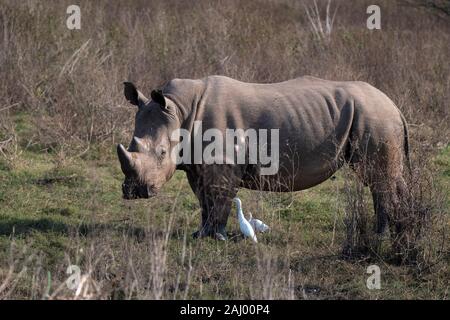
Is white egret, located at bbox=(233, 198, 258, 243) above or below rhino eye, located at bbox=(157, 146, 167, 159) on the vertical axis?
below

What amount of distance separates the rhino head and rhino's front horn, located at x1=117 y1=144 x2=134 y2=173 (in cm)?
3

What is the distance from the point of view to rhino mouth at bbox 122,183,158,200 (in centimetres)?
764

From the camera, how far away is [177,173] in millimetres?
10164

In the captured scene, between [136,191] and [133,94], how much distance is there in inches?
33.0

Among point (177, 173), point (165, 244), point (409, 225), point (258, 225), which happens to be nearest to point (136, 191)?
point (258, 225)

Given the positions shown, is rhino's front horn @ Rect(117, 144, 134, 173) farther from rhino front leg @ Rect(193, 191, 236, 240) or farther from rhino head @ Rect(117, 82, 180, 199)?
rhino front leg @ Rect(193, 191, 236, 240)

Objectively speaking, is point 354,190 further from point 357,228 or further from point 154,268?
point 154,268

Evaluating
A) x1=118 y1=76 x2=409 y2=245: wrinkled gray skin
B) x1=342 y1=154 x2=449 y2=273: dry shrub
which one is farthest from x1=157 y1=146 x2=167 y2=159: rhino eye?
x1=342 y1=154 x2=449 y2=273: dry shrub

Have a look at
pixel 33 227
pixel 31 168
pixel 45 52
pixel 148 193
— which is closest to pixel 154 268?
pixel 148 193

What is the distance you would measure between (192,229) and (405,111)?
4464mm

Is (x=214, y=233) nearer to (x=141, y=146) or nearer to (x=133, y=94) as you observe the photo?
(x=141, y=146)

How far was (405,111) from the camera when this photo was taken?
11.8 metres

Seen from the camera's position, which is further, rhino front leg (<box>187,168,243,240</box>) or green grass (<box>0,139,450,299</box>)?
rhino front leg (<box>187,168,243,240</box>)

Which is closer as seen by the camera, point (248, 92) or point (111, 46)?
point (248, 92)
